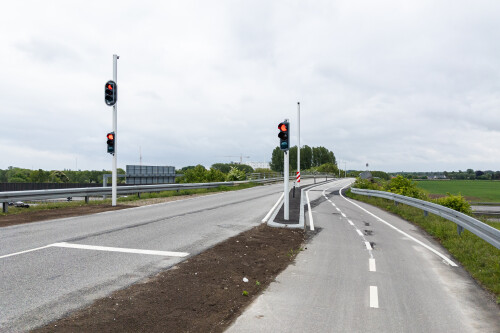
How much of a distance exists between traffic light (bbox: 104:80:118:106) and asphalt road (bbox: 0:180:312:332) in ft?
20.5

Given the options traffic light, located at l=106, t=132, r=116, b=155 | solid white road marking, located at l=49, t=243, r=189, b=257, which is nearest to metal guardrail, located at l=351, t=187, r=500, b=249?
solid white road marking, located at l=49, t=243, r=189, b=257

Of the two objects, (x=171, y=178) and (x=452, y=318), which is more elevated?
(x=171, y=178)

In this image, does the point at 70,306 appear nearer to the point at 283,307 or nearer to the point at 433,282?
the point at 283,307

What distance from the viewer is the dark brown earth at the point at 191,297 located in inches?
149

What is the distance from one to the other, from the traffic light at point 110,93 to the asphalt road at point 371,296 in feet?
40.5

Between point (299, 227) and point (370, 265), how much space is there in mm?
3943

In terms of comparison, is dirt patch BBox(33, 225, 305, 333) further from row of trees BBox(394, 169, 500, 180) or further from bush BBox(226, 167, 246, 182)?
row of trees BBox(394, 169, 500, 180)

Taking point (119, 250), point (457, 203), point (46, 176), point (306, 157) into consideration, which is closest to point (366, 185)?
point (457, 203)

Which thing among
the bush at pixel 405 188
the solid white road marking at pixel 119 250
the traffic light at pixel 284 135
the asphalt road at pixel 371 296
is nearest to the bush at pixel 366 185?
the bush at pixel 405 188

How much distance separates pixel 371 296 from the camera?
5020 millimetres

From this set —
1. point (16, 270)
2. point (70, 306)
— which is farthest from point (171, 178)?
point (70, 306)

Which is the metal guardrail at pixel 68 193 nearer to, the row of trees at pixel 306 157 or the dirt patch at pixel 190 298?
the dirt patch at pixel 190 298

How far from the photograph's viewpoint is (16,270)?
5641 mm

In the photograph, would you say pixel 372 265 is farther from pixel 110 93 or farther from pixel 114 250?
pixel 110 93
